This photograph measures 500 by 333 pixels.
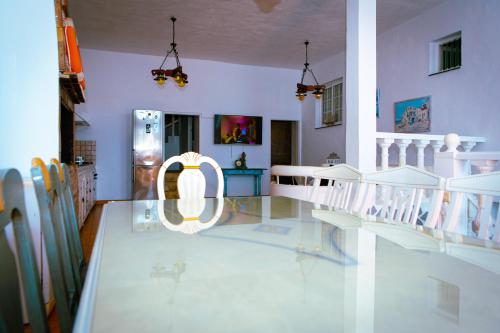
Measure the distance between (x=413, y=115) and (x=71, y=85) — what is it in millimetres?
4492

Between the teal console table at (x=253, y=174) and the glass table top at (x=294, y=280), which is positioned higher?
the glass table top at (x=294, y=280)

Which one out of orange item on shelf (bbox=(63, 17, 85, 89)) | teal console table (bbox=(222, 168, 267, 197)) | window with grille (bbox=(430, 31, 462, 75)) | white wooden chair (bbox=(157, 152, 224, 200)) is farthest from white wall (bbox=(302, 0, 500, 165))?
orange item on shelf (bbox=(63, 17, 85, 89))

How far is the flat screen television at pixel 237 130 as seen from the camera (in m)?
7.69

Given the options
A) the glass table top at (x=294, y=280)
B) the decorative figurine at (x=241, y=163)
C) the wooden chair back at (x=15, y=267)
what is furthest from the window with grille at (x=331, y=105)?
the wooden chair back at (x=15, y=267)

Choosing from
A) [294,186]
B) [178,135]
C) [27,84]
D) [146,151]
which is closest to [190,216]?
[27,84]

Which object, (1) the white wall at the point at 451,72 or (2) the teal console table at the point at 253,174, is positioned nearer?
(1) the white wall at the point at 451,72

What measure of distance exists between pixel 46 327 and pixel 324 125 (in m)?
7.42

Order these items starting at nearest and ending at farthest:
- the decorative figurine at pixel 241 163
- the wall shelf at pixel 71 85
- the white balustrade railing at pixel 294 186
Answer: the wall shelf at pixel 71 85, the white balustrade railing at pixel 294 186, the decorative figurine at pixel 241 163

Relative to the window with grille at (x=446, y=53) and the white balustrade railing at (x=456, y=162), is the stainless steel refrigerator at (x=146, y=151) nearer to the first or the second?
the window with grille at (x=446, y=53)

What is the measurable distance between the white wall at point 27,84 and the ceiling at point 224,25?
291 cm

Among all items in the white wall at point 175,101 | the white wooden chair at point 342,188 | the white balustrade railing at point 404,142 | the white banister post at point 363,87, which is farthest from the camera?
the white wall at point 175,101

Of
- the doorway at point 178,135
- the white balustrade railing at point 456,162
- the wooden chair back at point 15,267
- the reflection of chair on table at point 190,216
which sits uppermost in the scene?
the doorway at point 178,135

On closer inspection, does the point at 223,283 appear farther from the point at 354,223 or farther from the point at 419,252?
the point at 354,223

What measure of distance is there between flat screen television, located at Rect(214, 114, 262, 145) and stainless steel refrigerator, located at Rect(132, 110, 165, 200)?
1415 millimetres
